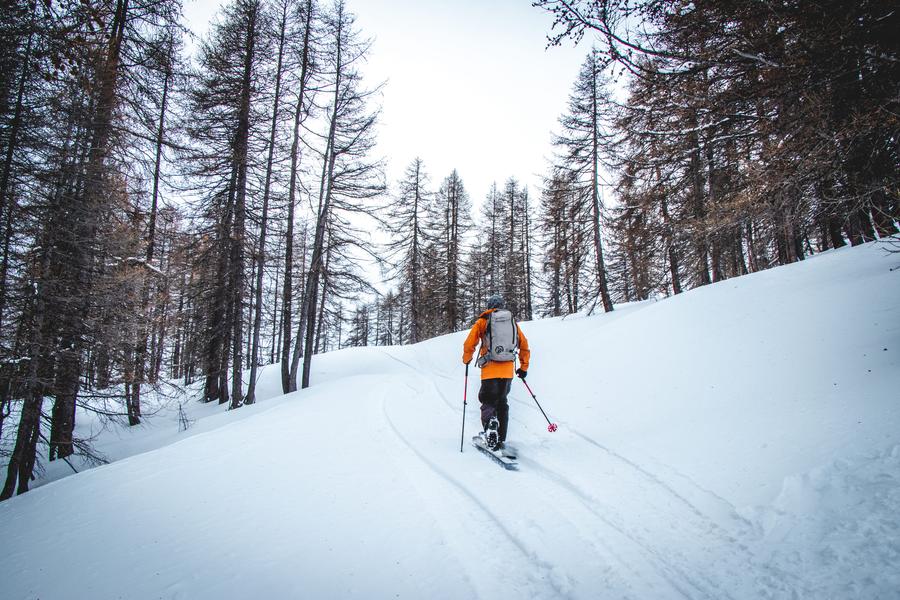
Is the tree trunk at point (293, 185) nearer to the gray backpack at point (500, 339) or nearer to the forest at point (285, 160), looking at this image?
the forest at point (285, 160)

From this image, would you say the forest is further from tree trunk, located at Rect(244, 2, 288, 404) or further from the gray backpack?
the gray backpack

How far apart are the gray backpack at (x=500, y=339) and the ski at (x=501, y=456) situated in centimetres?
119

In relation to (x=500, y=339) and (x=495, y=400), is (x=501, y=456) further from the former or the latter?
(x=500, y=339)

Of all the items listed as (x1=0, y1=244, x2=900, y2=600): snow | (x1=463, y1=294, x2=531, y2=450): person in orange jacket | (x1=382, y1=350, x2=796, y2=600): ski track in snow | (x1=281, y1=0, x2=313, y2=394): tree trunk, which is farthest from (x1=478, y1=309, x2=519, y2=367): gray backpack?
(x1=281, y1=0, x2=313, y2=394): tree trunk

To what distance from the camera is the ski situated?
13.7 ft

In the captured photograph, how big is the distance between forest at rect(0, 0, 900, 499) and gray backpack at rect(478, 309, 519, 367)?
358cm

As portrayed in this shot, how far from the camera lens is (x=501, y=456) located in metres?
4.38

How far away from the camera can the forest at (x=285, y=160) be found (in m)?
3.77

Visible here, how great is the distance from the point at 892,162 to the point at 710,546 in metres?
5.53

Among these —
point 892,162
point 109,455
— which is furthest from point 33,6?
point 109,455

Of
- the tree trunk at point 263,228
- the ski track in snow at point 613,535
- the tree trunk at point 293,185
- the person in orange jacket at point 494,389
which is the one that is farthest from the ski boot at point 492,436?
the tree trunk at point 263,228

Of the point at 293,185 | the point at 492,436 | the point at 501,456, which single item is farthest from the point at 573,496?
the point at 293,185

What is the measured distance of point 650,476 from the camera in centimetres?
361

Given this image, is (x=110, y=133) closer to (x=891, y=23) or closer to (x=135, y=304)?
(x=135, y=304)
